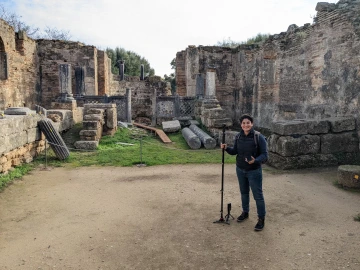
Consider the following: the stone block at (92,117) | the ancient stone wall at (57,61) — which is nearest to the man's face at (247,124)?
the stone block at (92,117)

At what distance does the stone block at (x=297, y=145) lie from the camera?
790 centimetres

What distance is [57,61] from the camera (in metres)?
17.7

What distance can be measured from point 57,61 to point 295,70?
13.0 m

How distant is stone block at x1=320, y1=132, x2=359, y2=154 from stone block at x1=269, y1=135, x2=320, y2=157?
21 centimetres

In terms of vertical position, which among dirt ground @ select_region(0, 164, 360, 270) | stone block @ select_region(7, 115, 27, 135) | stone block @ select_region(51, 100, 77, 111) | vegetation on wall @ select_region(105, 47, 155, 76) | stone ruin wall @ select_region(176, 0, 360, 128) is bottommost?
dirt ground @ select_region(0, 164, 360, 270)

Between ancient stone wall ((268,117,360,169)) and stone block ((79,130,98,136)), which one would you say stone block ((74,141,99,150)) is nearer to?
stone block ((79,130,98,136))

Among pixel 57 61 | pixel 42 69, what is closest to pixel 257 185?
pixel 57 61

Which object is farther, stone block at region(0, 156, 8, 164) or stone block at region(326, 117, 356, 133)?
stone block at region(326, 117, 356, 133)

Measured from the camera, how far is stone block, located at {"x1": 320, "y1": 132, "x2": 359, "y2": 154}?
26.9 feet

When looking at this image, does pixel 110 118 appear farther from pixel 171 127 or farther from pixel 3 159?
pixel 3 159

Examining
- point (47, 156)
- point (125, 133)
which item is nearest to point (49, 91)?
point (125, 133)

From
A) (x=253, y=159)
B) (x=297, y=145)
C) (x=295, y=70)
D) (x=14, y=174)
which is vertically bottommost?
(x=14, y=174)

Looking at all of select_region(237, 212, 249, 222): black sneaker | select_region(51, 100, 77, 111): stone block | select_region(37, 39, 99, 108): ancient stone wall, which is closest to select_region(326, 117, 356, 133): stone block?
select_region(237, 212, 249, 222): black sneaker

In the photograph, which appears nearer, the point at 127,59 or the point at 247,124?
the point at 247,124
